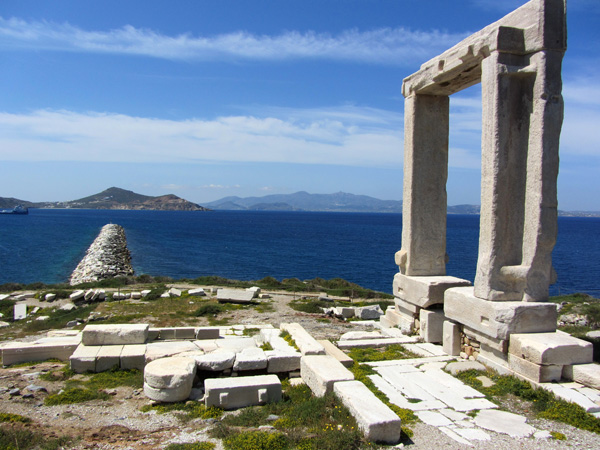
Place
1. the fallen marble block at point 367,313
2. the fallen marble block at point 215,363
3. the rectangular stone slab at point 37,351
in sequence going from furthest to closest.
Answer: the fallen marble block at point 367,313 < the rectangular stone slab at point 37,351 < the fallen marble block at point 215,363

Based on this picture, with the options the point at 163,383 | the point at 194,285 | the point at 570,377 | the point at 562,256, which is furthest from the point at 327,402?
the point at 562,256

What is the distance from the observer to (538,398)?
677 cm

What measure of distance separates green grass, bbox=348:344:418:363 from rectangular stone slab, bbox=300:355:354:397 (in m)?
1.24

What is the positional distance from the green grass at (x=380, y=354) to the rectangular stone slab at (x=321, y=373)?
124 centimetres

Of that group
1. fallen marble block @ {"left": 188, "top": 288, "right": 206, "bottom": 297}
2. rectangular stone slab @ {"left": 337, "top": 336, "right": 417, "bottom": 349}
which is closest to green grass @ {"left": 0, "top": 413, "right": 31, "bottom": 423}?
rectangular stone slab @ {"left": 337, "top": 336, "right": 417, "bottom": 349}

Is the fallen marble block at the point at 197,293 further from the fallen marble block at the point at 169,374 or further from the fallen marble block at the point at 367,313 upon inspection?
the fallen marble block at the point at 169,374

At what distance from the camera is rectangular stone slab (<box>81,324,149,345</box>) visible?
9.62 meters

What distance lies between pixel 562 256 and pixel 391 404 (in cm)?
6424

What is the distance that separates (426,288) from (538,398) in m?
3.63

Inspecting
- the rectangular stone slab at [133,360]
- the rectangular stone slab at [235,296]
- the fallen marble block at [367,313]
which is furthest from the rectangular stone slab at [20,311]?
the fallen marble block at [367,313]

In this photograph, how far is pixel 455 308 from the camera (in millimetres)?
9000

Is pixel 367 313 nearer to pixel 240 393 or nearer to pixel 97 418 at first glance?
pixel 240 393

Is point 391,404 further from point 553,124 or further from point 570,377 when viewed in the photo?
point 553,124

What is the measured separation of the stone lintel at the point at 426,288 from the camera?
10.1 m
